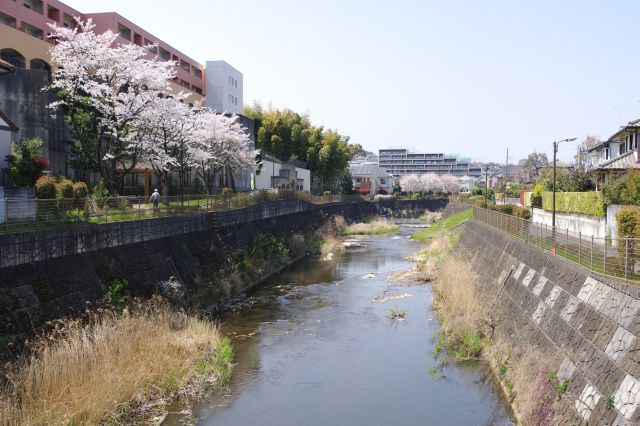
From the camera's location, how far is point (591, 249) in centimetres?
1405

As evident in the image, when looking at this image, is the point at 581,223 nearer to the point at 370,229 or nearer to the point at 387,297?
the point at 387,297

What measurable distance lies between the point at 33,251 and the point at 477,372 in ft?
44.9

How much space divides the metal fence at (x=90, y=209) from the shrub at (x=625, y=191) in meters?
20.3

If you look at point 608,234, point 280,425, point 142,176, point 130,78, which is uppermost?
point 130,78

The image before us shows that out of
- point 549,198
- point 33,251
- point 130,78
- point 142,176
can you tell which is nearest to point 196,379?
point 33,251

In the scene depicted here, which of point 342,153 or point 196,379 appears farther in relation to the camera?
point 342,153

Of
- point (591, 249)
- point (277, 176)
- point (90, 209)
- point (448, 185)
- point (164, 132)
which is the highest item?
point (164, 132)

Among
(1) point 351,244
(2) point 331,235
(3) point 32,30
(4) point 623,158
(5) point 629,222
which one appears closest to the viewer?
(5) point 629,222

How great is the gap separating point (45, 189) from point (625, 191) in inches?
913

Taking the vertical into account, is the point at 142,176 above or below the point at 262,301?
above

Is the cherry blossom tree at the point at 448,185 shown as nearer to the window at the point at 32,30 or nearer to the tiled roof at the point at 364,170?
the tiled roof at the point at 364,170

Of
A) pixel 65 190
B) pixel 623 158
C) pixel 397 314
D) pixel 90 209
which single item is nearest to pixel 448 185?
pixel 623 158

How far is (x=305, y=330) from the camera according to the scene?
21125mm

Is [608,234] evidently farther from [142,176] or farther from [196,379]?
[142,176]
